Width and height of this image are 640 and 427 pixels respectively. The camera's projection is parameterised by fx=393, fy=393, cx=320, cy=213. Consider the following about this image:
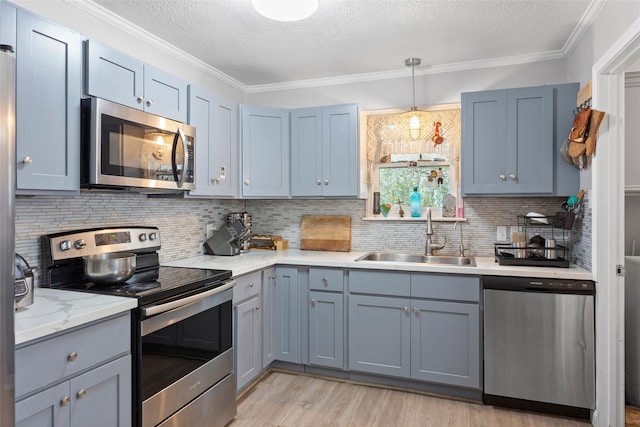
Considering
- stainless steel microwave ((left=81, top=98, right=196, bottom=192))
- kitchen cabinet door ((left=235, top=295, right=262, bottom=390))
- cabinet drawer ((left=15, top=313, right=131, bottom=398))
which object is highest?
stainless steel microwave ((left=81, top=98, right=196, bottom=192))

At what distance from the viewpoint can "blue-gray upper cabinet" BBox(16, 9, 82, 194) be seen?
1.58 metres

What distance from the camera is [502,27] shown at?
8.37ft

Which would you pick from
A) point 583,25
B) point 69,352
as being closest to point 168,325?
point 69,352

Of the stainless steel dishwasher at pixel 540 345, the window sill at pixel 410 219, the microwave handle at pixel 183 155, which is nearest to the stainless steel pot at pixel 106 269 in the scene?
the microwave handle at pixel 183 155

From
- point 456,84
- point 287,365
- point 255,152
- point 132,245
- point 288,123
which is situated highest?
point 456,84

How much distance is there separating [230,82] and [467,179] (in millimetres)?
2237

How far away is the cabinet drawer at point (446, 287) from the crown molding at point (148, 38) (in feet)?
7.65

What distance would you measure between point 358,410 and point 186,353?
1206 mm

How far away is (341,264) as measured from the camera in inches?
114

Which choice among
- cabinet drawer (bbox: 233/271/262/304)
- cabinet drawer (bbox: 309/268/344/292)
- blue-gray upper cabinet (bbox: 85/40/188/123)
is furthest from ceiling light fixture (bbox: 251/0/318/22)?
cabinet drawer (bbox: 309/268/344/292)

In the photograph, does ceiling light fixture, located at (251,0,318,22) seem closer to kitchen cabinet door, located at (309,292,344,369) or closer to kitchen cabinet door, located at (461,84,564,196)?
kitchen cabinet door, located at (461,84,564,196)

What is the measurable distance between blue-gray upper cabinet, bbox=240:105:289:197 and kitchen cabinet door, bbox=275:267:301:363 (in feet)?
2.31

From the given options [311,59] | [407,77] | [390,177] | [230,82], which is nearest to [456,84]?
[407,77]

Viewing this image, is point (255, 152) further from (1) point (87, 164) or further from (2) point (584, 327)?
(2) point (584, 327)
